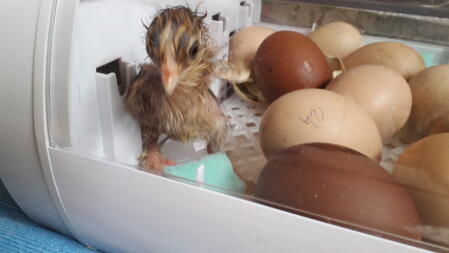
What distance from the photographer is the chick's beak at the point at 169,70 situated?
16.6 inches

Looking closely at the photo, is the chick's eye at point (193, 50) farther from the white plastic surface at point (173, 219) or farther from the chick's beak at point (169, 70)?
the white plastic surface at point (173, 219)

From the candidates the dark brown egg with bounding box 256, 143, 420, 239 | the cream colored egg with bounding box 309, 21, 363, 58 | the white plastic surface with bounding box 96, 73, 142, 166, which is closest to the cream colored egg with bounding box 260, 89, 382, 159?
the dark brown egg with bounding box 256, 143, 420, 239

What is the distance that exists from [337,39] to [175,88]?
41 cm

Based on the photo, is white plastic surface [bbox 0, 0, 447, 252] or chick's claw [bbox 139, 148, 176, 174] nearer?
white plastic surface [bbox 0, 0, 447, 252]

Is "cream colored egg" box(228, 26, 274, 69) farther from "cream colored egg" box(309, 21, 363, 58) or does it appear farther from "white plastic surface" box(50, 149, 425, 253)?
"white plastic surface" box(50, 149, 425, 253)

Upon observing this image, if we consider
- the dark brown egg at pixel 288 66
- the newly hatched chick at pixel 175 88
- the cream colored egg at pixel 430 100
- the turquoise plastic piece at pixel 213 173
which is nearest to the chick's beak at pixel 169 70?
the newly hatched chick at pixel 175 88

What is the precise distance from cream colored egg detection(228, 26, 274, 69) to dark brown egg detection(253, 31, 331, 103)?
0.25ft

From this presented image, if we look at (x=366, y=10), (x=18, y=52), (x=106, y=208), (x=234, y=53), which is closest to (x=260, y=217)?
(x=106, y=208)

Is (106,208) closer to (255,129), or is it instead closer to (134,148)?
(134,148)

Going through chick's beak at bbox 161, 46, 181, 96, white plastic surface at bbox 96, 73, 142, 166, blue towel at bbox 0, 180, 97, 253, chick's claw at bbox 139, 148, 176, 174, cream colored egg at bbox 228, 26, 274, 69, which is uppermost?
chick's beak at bbox 161, 46, 181, 96

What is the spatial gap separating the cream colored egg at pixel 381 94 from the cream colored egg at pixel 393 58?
9cm

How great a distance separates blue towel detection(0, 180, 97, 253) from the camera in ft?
1.79

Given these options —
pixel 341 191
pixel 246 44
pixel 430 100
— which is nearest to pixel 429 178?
pixel 341 191

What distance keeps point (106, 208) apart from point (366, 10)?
23.8 inches
